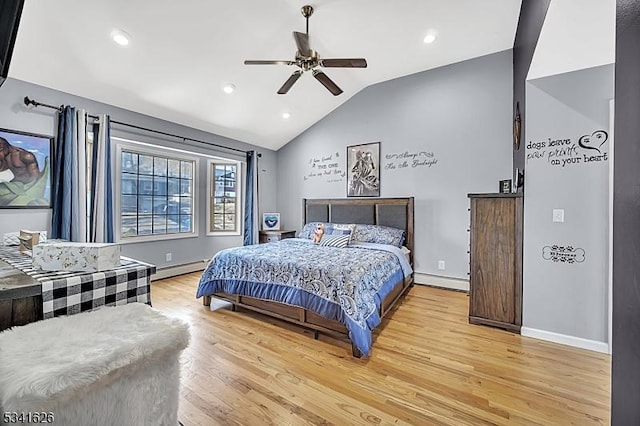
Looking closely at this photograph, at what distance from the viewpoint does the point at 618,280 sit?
76 centimetres

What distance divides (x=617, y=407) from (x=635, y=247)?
0.44 metres

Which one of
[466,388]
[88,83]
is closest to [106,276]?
[466,388]

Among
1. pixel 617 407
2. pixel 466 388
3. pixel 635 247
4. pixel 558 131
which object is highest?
pixel 558 131

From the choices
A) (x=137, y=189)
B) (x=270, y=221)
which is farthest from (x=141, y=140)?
(x=270, y=221)

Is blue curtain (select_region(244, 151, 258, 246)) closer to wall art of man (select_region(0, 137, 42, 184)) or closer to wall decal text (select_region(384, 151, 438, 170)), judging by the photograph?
wall decal text (select_region(384, 151, 438, 170))

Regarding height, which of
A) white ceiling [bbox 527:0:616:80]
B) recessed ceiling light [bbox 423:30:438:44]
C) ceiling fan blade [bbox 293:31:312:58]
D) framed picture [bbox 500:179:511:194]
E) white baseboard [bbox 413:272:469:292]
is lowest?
white baseboard [bbox 413:272:469:292]

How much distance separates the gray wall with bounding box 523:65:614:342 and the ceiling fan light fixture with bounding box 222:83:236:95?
11.0ft

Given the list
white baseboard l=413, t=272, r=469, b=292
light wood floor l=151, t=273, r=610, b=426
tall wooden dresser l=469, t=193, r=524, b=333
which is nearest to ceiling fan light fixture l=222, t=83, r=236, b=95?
light wood floor l=151, t=273, r=610, b=426

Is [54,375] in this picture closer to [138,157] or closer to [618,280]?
[618,280]

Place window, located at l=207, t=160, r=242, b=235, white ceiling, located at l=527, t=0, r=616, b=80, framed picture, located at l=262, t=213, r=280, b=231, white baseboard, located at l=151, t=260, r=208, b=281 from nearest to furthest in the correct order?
white ceiling, located at l=527, t=0, r=616, b=80
white baseboard, located at l=151, t=260, r=208, b=281
window, located at l=207, t=160, r=242, b=235
framed picture, located at l=262, t=213, r=280, b=231

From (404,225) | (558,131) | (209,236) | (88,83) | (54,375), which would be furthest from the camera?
(209,236)

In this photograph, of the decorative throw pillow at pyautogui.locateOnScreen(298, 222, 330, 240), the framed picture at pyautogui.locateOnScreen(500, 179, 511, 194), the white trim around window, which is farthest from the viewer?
the decorative throw pillow at pyautogui.locateOnScreen(298, 222, 330, 240)

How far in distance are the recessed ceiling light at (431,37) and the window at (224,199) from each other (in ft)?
11.8

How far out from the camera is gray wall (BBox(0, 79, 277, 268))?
2873mm
